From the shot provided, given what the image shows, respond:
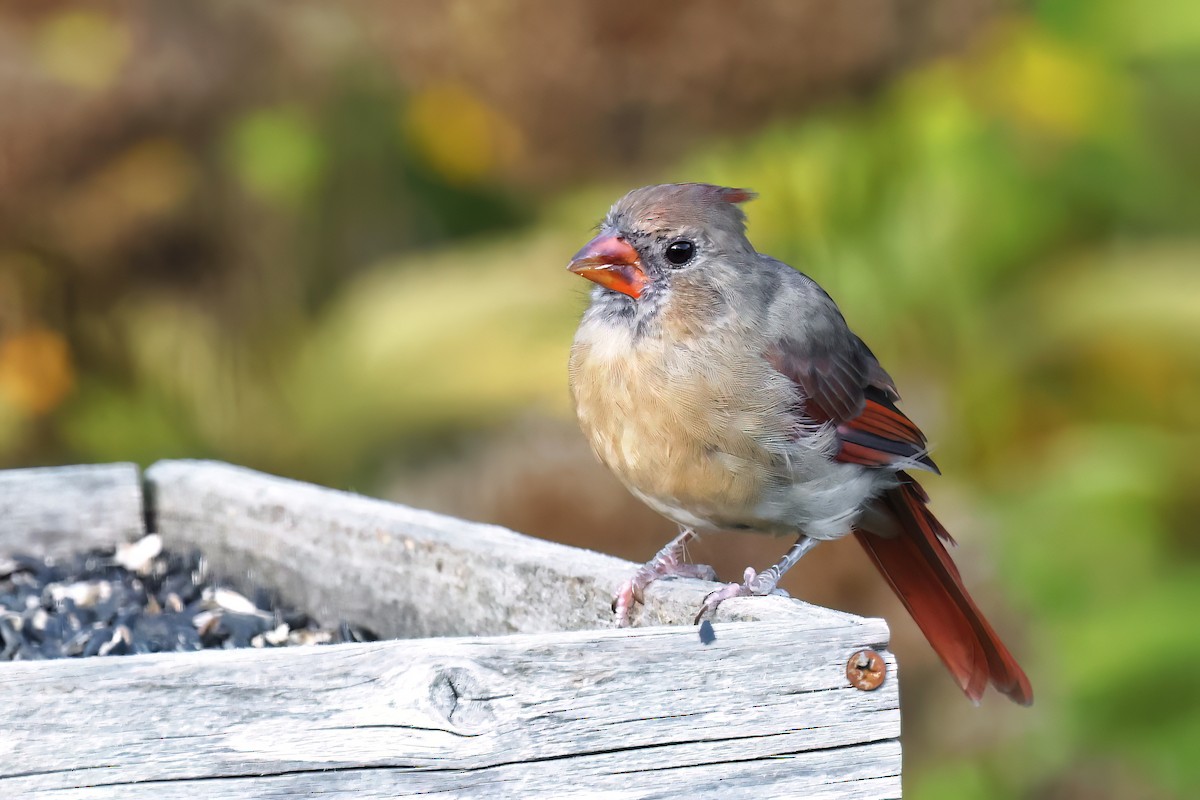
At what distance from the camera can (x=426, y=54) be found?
518 centimetres

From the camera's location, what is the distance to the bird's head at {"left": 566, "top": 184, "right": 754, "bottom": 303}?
2494mm

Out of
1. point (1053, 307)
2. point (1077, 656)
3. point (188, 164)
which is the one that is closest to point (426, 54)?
point (188, 164)

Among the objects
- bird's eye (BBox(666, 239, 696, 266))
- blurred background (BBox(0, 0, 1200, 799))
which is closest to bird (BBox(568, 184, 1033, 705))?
bird's eye (BBox(666, 239, 696, 266))

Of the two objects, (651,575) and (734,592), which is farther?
(651,575)

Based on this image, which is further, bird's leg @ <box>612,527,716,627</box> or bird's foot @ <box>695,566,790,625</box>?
bird's leg @ <box>612,527,716,627</box>

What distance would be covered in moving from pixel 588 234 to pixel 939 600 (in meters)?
3.07

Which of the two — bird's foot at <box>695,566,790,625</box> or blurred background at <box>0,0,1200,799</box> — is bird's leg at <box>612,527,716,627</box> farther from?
blurred background at <box>0,0,1200,799</box>

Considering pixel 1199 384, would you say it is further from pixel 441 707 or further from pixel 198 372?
pixel 441 707

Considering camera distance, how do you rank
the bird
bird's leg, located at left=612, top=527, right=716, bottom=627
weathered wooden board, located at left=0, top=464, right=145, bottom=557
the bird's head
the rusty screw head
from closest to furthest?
the rusty screw head
bird's leg, located at left=612, top=527, right=716, bottom=627
the bird
the bird's head
weathered wooden board, located at left=0, top=464, right=145, bottom=557

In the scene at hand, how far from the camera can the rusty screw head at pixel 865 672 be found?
183 centimetres

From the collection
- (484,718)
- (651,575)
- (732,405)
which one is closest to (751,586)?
(651,575)

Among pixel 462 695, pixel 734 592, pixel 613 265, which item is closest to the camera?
pixel 462 695

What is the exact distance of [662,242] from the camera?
2516 millimetres

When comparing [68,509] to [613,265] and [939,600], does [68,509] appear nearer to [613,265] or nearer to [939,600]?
[613,265]
